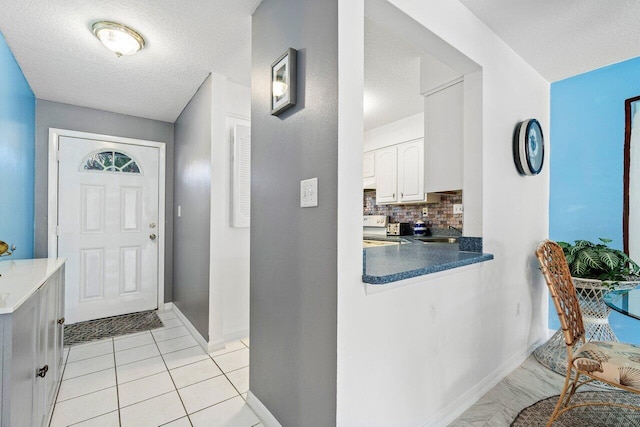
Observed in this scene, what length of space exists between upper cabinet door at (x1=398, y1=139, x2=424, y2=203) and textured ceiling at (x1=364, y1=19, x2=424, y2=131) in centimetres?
42

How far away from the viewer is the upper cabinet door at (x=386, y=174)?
4.05 metres

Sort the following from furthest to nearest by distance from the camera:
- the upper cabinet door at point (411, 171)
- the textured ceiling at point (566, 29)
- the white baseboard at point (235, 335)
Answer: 1. the upper cabinet door at point (411, 171)
2. the white baseboard at point (235, 335)
3. the textured ceiling at point (566, 29)

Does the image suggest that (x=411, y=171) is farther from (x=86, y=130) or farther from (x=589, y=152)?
(x=86, y=130)

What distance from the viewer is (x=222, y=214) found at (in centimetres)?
254

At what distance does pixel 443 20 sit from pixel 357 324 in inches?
65.9

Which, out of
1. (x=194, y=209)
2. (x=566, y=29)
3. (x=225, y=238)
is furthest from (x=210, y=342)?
(x=566, y=29)

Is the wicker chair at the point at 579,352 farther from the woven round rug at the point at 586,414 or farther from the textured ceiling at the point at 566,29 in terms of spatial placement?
the textured ceiling at the point at 566,29

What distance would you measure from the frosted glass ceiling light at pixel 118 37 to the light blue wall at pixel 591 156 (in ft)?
11.5

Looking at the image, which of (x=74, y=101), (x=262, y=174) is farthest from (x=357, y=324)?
(x=74, y=101)

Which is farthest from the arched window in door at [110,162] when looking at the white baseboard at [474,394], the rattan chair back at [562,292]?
the rattan chair back at [562,292]

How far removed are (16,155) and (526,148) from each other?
13.0ft

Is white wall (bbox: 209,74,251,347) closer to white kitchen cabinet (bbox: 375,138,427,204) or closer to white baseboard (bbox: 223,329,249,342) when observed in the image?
white baseboard (bbox: 223,329,249,342)

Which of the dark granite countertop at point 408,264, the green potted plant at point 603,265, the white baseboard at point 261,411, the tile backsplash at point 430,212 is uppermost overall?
the tile backsplash at point 430,212

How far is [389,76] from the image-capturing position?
2.67 metres
